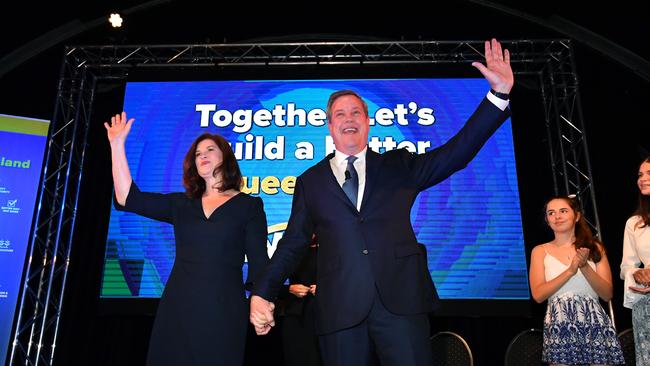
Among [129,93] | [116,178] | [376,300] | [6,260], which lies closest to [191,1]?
[129,93]

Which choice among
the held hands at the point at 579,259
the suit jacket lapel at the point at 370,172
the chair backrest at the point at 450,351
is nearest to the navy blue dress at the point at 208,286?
the suit jacket lapel at the point at 370,172

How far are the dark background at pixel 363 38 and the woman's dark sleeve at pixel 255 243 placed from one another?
124 inches

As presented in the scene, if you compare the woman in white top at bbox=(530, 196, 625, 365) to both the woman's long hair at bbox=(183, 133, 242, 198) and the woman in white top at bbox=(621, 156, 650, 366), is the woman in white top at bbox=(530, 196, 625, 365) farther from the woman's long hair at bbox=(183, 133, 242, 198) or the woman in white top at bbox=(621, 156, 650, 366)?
the woman's long hair at bbox=(183, 133, 242, 198)

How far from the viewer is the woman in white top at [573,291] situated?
10.1 ft

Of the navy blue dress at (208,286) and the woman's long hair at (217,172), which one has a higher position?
the woman's long hair at (217,172)

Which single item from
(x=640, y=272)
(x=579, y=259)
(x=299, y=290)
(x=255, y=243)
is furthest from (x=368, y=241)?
(x=299, y=290)

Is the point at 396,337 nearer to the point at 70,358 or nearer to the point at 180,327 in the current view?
the point at 180,327

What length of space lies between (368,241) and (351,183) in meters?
0.23

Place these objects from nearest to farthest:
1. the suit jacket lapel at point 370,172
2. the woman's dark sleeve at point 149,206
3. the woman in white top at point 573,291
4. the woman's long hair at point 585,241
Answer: the suit jacket lapel at point 370,172 → the woman's dark sleeve at point 149,206 → the woman in white top at point 573,291 → the woman's long hair at point 585,241

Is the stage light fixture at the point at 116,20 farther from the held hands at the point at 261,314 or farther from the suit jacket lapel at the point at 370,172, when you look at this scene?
the held hands at the point at 261,314

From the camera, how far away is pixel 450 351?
14.6ft

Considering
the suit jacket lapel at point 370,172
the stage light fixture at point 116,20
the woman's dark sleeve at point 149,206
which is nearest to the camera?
the suit jacket lapel at point 370,172

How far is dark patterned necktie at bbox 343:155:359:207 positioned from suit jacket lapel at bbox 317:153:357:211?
0.02 metres

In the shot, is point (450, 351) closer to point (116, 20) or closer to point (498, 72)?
point (498, 72)
